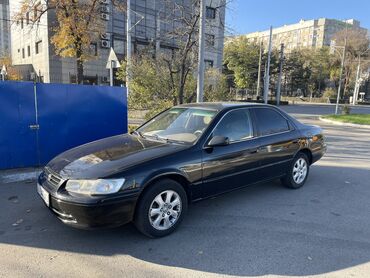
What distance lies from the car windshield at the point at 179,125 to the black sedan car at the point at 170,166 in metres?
0.02

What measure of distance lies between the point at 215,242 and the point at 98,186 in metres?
1.50

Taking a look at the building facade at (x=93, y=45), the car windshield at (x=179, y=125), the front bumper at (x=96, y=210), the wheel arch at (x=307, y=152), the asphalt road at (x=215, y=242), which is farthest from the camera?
the building facade at (x=93, y=45)

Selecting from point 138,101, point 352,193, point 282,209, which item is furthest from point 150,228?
point 138,101

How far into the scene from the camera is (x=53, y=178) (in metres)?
3.67

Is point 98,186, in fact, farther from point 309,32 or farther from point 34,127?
point 309,32

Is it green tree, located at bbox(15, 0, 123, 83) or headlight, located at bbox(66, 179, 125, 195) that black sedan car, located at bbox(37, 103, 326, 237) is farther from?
green tree, located at bbox(15, 0, 123, 83)

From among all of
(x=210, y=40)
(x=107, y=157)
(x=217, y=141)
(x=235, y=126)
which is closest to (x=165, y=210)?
(x=107, y=157)

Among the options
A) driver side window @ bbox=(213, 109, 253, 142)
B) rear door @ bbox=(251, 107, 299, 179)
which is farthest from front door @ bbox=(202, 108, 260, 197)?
rear door @ bbox=(251, 107, 299, 179)

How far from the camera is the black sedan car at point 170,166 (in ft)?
10.9

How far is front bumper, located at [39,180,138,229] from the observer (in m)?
3.23

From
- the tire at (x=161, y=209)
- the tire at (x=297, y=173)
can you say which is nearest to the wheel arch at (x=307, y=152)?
the tire at (x=297, y=173)

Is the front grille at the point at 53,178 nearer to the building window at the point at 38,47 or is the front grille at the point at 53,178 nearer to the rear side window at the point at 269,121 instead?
the rear side window at the point at 269,121

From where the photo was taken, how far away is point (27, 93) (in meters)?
6.09

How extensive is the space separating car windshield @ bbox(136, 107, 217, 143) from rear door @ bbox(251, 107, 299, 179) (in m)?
0.92
